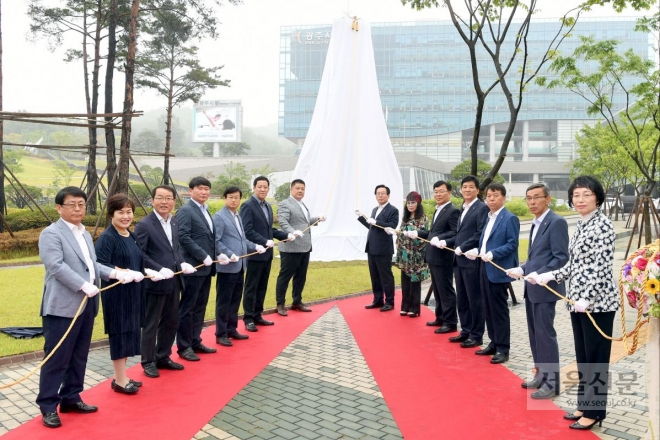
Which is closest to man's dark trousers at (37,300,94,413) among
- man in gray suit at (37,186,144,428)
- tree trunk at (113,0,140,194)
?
man in gray suit at (37,186,144,428)

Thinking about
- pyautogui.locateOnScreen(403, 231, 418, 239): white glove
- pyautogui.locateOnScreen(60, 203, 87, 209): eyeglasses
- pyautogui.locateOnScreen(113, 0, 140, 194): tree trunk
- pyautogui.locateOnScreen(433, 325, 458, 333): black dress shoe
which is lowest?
pyautogui.locateOnScreen(433, 325, 458, 333): black dress shoe

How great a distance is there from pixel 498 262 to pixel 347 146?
6601 mm

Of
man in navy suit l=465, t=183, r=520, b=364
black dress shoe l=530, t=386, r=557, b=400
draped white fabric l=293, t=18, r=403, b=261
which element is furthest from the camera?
draped white fabric l=293, t=18, r=403, b=261

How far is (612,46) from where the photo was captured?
11.0 metres

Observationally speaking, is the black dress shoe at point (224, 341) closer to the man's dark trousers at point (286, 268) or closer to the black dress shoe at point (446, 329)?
the man's dark trousers at point (286, 268)

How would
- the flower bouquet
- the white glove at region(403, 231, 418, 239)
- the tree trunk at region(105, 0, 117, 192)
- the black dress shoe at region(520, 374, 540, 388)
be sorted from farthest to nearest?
1. the tree trunk at region(105, 0, 117, 192)
2. the white glove at region(403, 231, 418, 239)
3. the black dress shoe at region(520, 374, 540, 388)
4. the flower bouquet

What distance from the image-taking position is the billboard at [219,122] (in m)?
57.4

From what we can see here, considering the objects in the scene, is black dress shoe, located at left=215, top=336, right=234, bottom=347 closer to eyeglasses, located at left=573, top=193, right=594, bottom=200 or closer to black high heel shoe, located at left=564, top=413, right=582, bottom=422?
black high heel shoe, located at left=564, top=413, right=582, bottom=422

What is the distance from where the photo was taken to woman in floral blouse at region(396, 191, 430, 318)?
21.5 ft

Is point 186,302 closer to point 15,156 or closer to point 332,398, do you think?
point 332,398

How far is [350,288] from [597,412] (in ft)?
17.9

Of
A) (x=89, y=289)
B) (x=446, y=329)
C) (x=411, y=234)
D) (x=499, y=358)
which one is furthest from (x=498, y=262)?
(x=89, y=289)

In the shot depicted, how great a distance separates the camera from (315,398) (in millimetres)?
4031

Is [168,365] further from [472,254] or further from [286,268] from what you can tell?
[472,254]
